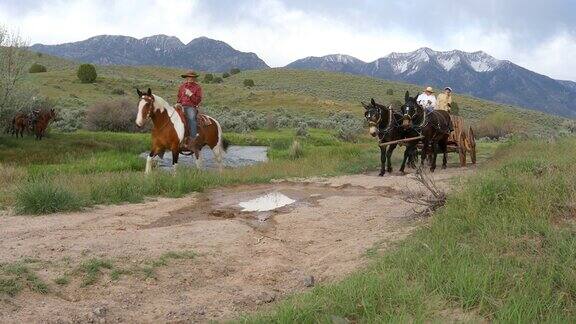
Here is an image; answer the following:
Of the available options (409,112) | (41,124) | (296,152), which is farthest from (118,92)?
(409,112)

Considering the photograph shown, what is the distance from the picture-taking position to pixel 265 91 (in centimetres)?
6438

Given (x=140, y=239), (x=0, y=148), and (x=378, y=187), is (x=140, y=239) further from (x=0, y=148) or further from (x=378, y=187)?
(x=0, y=148)

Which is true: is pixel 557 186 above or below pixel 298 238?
above

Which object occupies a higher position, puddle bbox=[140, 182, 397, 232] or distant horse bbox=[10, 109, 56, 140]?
distant horse bbox=[10, 109, 56, 140]

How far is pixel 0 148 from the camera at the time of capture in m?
19.5

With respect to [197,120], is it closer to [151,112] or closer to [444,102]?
[151,112]

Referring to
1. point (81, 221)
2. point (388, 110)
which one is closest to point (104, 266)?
point (81, 221)

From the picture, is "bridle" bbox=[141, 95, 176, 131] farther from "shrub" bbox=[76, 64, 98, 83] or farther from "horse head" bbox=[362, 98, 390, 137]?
"shrub" bbox=[76, 64, 98, 83]

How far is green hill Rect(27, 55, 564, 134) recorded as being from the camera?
48.0m

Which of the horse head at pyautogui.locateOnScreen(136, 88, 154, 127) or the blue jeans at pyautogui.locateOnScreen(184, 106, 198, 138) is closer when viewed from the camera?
the horse head at pyautogui.locateOnScreen(136, 88, 154, 127)

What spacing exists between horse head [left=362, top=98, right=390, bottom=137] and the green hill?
1652 cm

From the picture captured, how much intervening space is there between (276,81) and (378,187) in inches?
2961

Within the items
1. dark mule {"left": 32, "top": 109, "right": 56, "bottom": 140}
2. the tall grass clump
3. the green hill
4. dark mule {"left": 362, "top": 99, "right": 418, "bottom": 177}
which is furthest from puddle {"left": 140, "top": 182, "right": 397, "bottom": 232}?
the green hill

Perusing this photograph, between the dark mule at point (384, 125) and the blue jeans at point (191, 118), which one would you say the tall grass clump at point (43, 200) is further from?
the dark mule at point (384, 125)
